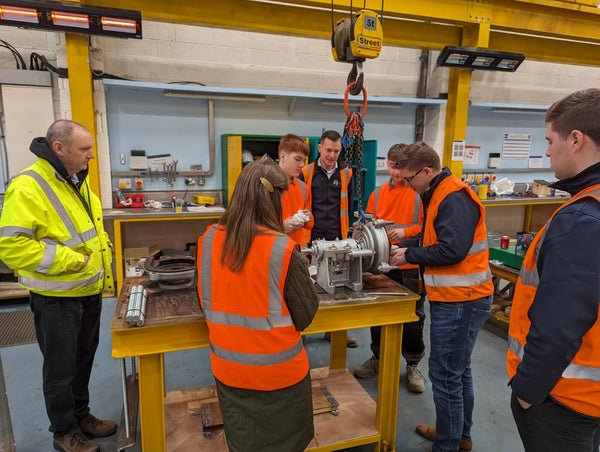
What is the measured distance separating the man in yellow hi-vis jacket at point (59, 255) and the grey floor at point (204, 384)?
0.33m

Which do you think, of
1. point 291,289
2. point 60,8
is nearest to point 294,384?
point 291,289

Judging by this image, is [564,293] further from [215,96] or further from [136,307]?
[215,96]

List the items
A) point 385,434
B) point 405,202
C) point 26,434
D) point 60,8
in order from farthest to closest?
point 60,8 < point 405,202 < point 26,434 < point 385,434

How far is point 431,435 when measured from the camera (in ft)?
6.73

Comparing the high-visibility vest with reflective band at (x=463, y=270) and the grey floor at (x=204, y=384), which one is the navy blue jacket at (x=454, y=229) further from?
the grey floor at (x=204, y=384)

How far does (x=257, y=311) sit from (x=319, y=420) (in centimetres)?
109

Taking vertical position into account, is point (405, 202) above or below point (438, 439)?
above

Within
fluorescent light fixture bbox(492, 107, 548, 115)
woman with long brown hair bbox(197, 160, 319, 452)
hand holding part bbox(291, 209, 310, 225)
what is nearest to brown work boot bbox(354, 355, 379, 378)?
hand holding part bbox(291, 209, 310, 225)

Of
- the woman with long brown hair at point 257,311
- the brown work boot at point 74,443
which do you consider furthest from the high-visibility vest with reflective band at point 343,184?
the brown work boot at point 74,443

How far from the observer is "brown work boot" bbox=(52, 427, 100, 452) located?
186 cm

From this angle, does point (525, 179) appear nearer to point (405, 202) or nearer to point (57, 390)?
point (405, 202)

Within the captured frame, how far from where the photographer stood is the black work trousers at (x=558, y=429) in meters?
1.01

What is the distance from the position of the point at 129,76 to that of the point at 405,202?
344cm

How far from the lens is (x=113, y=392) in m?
2.41
